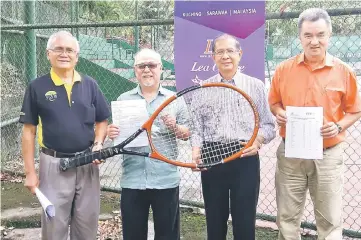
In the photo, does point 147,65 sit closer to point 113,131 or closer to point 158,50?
point 113,131

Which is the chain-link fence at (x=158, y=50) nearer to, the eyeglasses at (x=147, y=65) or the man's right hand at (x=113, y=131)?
the eyeglasses at (x=147, y=65)

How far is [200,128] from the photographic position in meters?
2.82

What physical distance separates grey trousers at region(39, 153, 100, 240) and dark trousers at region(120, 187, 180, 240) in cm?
25

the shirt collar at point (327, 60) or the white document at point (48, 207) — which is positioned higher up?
the shirt collar at point (327, 60)

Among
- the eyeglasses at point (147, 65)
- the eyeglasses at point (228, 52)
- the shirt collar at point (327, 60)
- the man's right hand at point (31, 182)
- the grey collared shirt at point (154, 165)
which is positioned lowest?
the man's right hand at point (31, 182)

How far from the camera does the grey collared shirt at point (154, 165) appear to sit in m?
2.83

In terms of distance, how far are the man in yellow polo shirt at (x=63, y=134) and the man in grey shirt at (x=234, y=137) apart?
71 centimetres

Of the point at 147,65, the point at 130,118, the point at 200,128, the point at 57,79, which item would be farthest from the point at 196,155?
the point at 57,79

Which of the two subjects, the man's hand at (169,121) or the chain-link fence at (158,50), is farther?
the chain-link fence at (158,50)

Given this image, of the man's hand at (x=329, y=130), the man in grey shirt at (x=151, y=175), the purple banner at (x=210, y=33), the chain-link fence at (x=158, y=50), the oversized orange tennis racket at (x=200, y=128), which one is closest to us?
the man's hand at (x=329, y=130)

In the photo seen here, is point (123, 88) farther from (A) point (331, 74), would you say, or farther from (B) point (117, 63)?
(A) point (331, 74)

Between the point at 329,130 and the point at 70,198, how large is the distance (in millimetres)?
1706

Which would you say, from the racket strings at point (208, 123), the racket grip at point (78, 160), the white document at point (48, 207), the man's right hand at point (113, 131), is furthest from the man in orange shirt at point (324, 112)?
the white document at point (48, 207)

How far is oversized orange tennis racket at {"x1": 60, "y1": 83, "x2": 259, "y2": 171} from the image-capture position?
2707 mm
